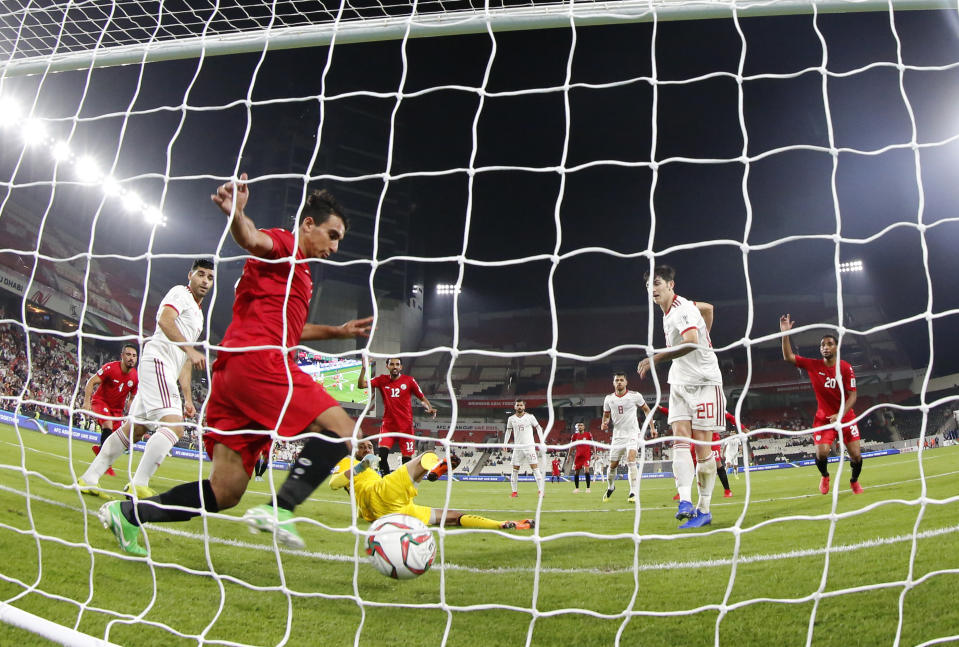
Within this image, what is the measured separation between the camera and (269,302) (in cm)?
301

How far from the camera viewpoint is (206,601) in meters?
2.84

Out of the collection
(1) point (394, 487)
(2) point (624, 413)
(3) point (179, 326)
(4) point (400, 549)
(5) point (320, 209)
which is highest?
(5) point (320, 209)

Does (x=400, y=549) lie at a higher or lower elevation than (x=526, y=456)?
higher

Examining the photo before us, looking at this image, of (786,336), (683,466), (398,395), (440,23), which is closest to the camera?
(440,23)

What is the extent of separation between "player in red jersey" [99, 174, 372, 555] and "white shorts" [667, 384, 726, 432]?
2.93m

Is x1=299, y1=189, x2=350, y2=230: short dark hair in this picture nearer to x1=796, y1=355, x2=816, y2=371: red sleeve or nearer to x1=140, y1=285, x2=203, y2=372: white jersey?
x1=140, y1=285, x2=203, y2=372: white jersey

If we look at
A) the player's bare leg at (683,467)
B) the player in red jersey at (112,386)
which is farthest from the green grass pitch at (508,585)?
the player in red jersey at (112,386)

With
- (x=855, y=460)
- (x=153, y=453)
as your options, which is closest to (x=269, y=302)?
(x=153, y=453)

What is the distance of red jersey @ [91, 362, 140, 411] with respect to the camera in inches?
271

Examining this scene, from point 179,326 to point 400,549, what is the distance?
293cm

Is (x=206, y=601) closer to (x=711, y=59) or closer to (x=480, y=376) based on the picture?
(x=711, y=59)

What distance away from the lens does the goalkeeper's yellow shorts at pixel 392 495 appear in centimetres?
412

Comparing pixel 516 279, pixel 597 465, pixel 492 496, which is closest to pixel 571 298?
pixel 516 279

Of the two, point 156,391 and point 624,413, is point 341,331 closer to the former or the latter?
point 156,391
